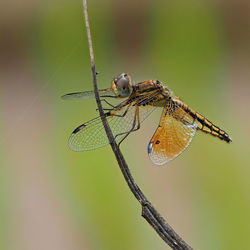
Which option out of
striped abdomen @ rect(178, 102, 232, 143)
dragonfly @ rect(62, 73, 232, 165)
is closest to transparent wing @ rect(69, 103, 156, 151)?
dragonfly @ rect(62, 73, 232, 165)

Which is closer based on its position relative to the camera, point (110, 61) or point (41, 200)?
point (41, 200)

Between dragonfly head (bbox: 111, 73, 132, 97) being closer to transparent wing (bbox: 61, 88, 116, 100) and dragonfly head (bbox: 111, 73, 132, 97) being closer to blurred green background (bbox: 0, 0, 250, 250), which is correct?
transparent wing (bbox: 61, 88, 116, 100)

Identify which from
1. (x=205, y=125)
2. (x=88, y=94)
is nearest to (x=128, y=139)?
(x=205, y=125)

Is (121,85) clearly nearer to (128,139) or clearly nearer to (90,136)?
(90,136)

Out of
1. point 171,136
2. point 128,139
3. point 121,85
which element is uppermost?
point 128,139

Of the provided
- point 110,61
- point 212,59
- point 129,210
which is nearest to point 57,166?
point 129,210

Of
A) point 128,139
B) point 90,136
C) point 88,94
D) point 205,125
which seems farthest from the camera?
point 128,139

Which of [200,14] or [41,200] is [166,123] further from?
[200,14]
